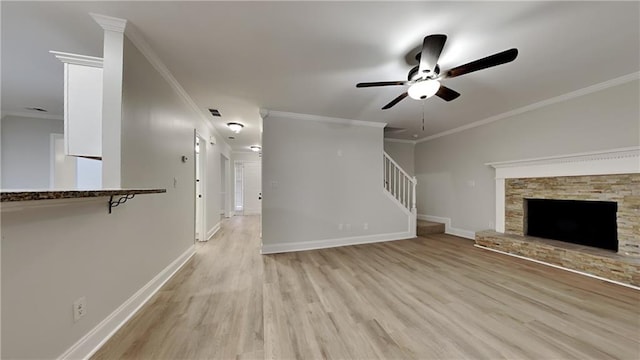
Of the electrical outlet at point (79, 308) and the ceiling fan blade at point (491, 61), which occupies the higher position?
the ceiling fan blade at point (491, 61)

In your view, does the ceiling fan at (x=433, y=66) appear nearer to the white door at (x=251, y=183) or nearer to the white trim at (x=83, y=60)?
the white trim at (x=83, y=60)

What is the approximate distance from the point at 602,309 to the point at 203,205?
216 inches

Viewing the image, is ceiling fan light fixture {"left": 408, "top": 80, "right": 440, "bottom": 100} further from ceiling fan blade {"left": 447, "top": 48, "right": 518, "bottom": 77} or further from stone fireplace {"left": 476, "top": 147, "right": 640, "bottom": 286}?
stone fireplace {"left": 476, "top": 147, "right": 640, "bottom": 286}

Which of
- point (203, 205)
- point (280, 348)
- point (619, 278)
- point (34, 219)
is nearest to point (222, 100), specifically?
point (203, 205)

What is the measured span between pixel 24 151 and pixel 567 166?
864cm

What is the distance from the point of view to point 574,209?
322 cm

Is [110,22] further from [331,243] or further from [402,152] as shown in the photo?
[402,152]

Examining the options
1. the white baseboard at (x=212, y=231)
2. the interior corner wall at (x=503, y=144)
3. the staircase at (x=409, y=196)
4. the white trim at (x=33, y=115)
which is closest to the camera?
the interior corner wall at (x=503, y=144)

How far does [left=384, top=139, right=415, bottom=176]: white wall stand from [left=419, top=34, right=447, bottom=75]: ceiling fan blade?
415 centimetres

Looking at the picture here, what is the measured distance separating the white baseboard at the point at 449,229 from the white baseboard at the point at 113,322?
17.6ft

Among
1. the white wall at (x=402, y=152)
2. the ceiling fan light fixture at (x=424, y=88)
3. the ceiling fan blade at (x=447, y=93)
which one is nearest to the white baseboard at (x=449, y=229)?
the white wall at (x=402, y=152)

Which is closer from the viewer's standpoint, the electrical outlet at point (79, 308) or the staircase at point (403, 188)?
the electrical outlet at point (79, 308)

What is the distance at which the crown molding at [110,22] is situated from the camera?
165cm

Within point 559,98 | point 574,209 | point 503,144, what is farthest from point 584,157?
point 503,144
